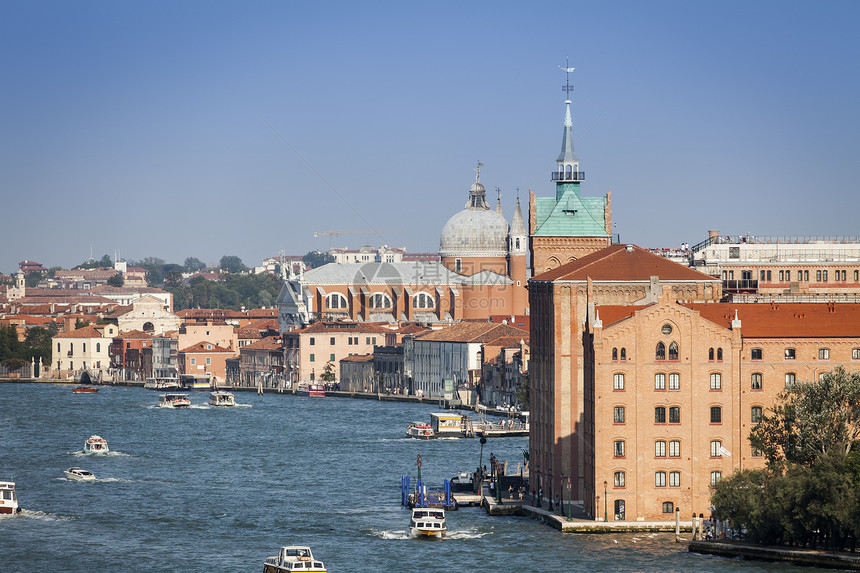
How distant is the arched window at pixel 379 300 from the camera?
159 m

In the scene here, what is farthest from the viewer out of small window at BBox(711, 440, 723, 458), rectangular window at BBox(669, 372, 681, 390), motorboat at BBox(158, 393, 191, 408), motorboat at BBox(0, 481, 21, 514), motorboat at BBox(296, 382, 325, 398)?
motorboat at BBox(296, 382, 325, 398)

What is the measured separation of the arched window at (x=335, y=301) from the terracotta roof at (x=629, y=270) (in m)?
104

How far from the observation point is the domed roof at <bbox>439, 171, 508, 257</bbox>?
16025cm

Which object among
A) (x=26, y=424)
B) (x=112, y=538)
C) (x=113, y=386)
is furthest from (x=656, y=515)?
(x=113, y=386)

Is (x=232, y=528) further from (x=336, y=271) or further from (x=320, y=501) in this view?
(x=336, y=271)

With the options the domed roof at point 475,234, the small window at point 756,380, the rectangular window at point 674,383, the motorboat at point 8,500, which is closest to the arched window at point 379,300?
the domed roof at point 475,234

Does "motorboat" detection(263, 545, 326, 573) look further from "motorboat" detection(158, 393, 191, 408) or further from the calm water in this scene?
"motorboat" detection(158, 393, 191, 408)

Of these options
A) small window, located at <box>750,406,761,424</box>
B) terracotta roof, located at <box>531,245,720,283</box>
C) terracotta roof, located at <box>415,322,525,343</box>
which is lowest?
small window, located at <box>750,406,761,424</box>

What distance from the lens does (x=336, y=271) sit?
161 metres

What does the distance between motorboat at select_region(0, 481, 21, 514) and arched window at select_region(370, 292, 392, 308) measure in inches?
4036

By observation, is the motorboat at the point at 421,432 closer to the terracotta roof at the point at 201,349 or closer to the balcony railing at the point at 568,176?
the balcony railing at the point at 568,176

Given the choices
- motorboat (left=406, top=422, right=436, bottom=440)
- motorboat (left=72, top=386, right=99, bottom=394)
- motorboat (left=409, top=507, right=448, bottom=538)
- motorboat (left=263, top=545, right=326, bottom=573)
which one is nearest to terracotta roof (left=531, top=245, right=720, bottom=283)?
motorboat (left=409, top=507, right=448, bottom=538)

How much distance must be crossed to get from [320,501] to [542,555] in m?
15.1

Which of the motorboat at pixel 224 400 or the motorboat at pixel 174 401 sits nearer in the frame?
the motorboat at pixel 174 401
